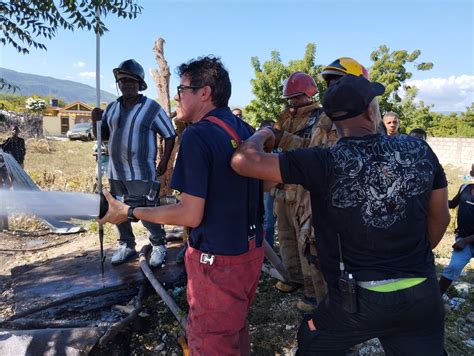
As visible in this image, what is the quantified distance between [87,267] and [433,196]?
3.91m

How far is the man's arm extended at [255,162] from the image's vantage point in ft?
5.54

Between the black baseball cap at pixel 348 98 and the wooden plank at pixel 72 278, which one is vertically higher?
the black baseball cap at pixel 348 98

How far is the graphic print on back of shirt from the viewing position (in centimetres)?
165

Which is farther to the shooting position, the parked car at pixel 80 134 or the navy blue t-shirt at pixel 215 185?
the parked car at pixel 80 134

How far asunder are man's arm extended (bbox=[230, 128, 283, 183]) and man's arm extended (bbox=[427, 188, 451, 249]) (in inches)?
30.9

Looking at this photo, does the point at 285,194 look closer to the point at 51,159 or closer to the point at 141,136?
the point at 141,136

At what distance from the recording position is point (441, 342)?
5.85ft

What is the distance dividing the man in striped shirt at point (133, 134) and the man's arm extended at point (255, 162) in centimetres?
230

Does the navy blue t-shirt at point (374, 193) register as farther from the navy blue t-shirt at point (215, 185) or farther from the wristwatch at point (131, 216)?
the wristwatch at point (131, 216)

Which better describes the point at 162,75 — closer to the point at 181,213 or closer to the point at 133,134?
the point at 133,134

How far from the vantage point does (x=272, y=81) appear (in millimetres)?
19062

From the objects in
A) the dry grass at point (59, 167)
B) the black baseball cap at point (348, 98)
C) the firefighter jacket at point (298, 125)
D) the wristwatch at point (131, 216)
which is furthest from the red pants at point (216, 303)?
the dry grass at point (59, 167)

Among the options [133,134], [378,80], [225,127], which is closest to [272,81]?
[378,80]

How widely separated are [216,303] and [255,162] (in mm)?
808
